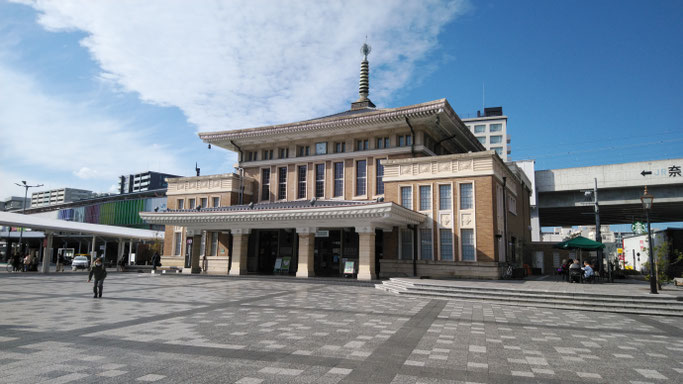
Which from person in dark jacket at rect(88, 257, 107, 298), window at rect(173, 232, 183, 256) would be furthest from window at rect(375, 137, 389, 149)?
person in dark jacket at rect(88, 257, 107, 298)

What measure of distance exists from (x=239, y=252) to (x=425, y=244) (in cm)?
1238

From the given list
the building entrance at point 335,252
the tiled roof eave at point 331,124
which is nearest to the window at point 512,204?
the tiled roof eave at point 331,124

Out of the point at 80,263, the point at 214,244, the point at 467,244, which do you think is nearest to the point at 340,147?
the point at 467,244

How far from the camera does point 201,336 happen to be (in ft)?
28.6

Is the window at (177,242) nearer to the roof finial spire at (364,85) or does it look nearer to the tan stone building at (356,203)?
the tan stone building at (356,203)

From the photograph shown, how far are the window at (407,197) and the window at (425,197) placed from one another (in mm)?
641

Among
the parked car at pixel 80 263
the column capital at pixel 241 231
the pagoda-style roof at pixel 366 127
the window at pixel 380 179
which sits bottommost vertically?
the parked car at pixel 80 263

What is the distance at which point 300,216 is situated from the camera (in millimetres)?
24500

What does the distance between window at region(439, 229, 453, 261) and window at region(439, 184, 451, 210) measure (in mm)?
1479

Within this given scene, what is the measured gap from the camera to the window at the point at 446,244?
973 inches

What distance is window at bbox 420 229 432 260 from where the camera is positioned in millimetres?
25188

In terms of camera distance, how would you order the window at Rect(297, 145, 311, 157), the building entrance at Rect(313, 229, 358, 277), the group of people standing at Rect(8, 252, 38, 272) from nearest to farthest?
1. the building entrance at Rect(313, 229, 358, 277)
2. the group of people standing at Rect(8, 252, 38, 272)
3. the window at Rect(297, 145, 311, 157)

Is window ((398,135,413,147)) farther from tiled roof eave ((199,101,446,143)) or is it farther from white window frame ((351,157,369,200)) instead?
white window frame ((351,157,369,200))

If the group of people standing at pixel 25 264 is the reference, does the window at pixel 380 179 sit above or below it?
above
